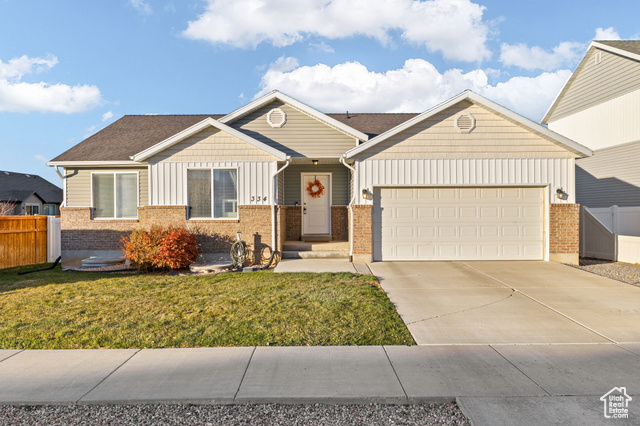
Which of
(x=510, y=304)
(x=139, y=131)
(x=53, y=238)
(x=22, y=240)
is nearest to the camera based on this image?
(x=510, y=304)

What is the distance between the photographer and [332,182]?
14.1 meters

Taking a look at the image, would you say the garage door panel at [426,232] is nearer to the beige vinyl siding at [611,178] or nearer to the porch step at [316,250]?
the porch step at [316,250]

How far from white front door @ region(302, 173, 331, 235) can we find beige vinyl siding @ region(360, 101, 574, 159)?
2.91m

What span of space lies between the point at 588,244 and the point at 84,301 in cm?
1419

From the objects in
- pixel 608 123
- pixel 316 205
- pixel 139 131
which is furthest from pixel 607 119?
pixel 139 131

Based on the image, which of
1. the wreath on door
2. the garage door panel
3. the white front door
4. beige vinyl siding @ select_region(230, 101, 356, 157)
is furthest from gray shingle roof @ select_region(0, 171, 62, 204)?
the garage door panel

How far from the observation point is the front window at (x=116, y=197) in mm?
12891

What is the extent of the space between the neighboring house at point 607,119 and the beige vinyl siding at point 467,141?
6.66m

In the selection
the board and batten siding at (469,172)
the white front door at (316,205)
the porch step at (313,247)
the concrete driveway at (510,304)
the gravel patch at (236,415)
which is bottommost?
the gravel patch at (236,415)

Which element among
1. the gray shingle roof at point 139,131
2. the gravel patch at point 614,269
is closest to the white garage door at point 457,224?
the gravel patch at point 614,269

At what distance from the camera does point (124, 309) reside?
262 inches

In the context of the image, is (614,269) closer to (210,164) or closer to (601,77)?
(601,77)

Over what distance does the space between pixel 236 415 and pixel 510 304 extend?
5.33 meters

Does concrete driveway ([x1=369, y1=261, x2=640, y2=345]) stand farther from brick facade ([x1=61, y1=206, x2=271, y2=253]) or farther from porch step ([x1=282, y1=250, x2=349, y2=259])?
brick facade ([x1=61, y1=206, x2=271, y2=253])
